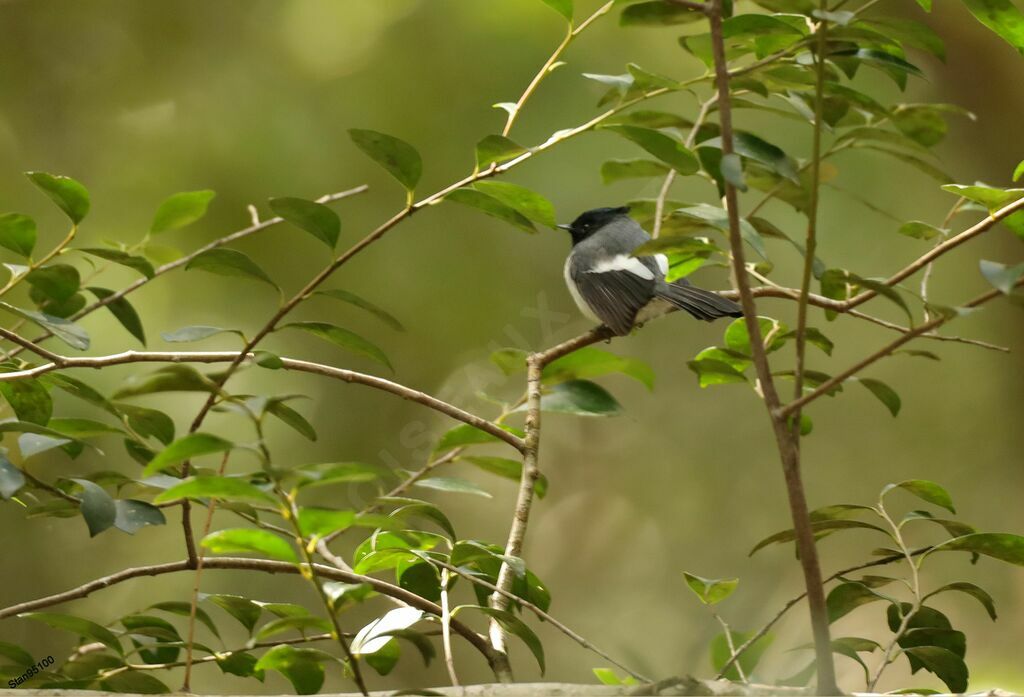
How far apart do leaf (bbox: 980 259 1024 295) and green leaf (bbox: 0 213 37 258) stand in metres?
0.80

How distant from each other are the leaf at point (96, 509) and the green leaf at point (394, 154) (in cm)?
35

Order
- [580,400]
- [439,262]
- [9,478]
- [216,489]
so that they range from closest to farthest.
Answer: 1. [216,489]
2. [9,478]
3. [580,400]
4. [439,262]

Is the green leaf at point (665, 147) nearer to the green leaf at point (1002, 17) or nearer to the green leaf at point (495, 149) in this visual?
the green leaf at point (495, 149)

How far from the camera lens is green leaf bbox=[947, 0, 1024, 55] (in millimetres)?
721

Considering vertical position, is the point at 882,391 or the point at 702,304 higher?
the point at 882,391

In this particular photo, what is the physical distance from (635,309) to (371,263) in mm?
1598

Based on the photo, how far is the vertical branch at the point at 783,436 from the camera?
0.58 meters

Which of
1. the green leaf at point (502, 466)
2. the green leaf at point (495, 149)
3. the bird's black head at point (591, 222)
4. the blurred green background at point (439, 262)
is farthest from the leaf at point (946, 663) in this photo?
the blurred green background at point (439, 262)

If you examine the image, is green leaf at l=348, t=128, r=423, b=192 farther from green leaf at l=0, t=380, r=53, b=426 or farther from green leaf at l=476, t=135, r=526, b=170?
green leaf at l=0, t=380, r=53, b=426

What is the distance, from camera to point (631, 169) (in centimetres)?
102

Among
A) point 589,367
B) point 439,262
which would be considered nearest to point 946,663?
point 589,367

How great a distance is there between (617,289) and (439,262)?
148 centimetres

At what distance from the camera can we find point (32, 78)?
11.4ft

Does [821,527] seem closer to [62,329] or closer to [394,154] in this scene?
[394,154]
